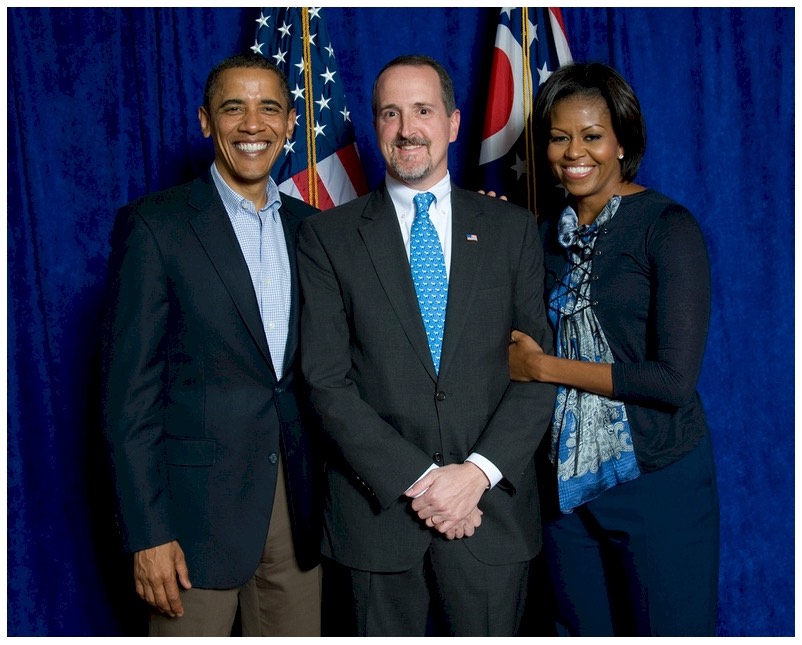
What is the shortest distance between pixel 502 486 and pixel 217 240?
2.88ft

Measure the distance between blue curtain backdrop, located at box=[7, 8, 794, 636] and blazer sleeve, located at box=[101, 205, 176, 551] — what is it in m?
1.10

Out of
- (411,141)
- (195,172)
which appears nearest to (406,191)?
(411,141)

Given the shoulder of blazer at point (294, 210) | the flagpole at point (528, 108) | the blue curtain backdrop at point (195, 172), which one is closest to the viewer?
the shoulder of blazer at point (294, 210)

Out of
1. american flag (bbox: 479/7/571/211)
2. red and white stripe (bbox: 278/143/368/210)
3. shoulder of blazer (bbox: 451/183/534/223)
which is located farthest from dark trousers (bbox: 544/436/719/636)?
red and white stripe (bbox: 278/143/368/210)

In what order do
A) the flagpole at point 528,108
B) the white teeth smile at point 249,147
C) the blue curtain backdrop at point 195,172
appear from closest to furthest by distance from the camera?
the white teeth smile at point 249,147 → the flagpole at point 528,108 → the blue curtain backdrop at point 195,172

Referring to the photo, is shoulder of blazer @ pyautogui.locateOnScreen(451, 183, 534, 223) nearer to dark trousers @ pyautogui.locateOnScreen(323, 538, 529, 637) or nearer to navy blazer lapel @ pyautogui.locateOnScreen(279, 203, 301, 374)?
navy blazer lapel @ pyautogui.locateOnScreen(279, 203, 301, 374)

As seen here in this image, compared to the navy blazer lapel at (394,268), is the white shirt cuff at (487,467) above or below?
below

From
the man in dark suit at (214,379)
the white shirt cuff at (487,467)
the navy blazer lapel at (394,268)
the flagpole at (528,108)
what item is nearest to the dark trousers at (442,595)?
the white shirt cuff at (487,467)

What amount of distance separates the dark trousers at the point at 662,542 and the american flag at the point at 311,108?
1.39 m

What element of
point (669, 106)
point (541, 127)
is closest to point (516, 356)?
point (541, 127)

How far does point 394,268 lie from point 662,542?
95 centimetres

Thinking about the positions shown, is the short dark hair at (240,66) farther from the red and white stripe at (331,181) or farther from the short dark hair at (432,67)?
the red and white stripe at (331,181)

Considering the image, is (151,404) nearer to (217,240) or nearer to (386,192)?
(217,240)

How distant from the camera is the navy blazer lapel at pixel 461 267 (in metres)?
1.80
